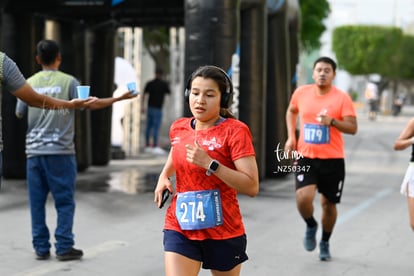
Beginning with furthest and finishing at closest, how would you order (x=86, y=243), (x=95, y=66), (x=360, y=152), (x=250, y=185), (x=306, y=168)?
(x=360, y=152) → (x=95, y=66) → (x=86, y=243) → (x=306, y=168) → (x=250, y=185)

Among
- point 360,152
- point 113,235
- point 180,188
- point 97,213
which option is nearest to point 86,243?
point 113,235

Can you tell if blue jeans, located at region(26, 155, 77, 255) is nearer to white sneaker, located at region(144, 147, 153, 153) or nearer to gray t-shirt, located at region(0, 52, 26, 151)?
gray t-shirt, located at region(0, 52, 26, 151)

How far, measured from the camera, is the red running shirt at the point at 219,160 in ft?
13.9

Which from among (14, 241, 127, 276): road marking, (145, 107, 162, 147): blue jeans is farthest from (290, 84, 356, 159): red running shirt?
(145, 107, 162, 147): blue jeans

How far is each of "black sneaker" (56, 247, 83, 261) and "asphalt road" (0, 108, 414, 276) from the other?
0.06 m

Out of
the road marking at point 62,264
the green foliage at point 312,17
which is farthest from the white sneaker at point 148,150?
the road marking at point 62,264

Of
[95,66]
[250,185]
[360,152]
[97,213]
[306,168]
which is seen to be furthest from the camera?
[360,152]

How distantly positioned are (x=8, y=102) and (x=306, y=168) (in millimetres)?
6491

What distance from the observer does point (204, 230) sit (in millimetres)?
4258

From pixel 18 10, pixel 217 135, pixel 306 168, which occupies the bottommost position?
pixel 306 168

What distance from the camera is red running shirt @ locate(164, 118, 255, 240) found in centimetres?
423

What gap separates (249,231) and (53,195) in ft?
8.37

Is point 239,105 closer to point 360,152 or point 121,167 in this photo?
point 121,167

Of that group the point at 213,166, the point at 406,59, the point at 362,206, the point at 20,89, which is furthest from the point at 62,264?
the point at 406,59
